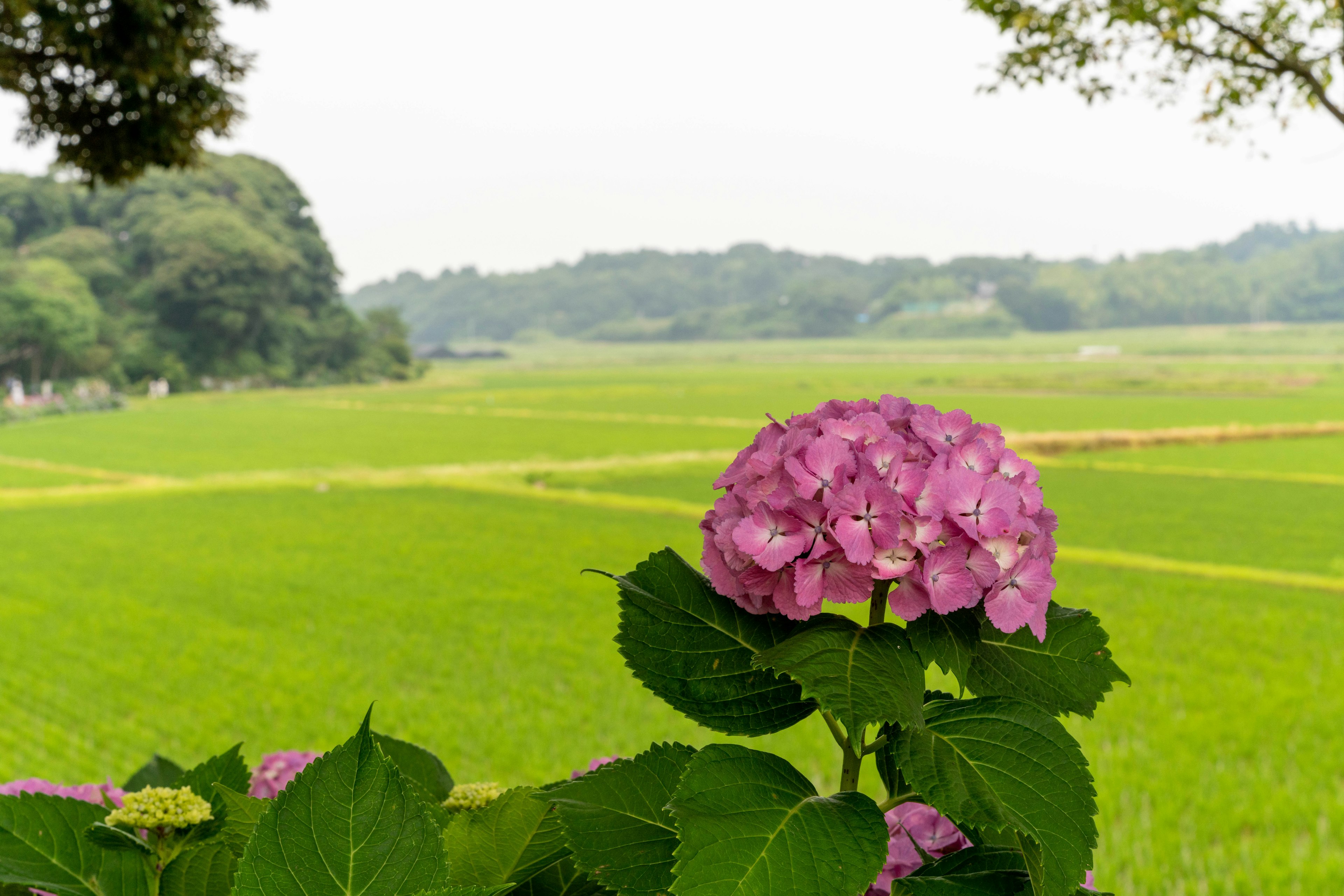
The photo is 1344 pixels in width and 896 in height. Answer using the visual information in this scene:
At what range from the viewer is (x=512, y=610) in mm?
10914

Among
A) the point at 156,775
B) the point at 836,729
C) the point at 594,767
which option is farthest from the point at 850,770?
the point at 156,775

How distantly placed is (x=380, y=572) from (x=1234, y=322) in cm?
10205

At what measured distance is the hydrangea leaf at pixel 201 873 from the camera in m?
0.95

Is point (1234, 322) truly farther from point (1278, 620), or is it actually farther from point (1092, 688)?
point (1092, 688)

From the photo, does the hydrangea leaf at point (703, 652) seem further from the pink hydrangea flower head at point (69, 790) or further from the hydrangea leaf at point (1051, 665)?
the pink hydrangea flower head at point (69, 790)

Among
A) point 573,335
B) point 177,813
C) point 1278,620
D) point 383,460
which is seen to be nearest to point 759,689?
point 177,813

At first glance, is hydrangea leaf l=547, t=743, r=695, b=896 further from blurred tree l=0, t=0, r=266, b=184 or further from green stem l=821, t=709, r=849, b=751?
blurred tree l=0, t=0, r=266, b=184

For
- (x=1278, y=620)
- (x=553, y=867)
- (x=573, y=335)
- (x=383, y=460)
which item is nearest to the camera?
(x=553, y=867)

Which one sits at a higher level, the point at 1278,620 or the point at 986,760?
the point at 986,760

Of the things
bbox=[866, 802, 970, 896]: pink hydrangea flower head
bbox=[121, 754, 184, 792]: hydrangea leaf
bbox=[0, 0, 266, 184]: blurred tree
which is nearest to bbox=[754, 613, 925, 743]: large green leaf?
bbox=[866, 802, 970, 896]: pink hydrangea flower head

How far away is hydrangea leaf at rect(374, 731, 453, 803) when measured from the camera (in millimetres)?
1161

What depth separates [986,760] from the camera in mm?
757

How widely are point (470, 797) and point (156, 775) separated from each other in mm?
563

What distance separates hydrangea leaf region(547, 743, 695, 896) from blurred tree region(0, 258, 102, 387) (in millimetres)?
51268
